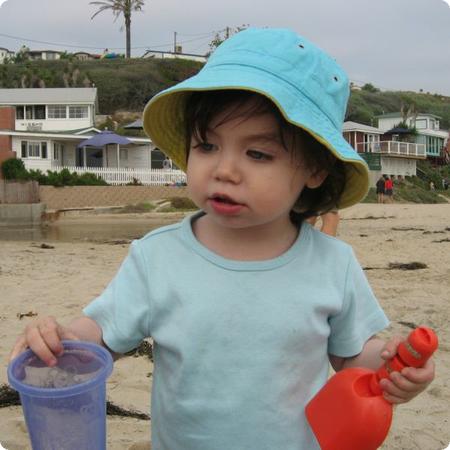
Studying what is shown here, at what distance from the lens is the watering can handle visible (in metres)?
1.29

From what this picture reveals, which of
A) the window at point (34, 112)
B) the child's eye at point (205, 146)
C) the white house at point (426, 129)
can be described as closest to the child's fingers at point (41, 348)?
the child's eye at point (205, 146)

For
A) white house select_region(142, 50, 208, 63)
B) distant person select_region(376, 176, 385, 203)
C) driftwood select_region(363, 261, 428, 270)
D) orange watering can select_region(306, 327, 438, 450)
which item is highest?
white house select_region(142, 50, 208, 63)

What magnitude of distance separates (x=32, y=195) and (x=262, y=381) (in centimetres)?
2273

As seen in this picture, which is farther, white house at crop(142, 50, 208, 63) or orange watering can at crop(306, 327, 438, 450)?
white house at crop(142, 50, 208, 63)

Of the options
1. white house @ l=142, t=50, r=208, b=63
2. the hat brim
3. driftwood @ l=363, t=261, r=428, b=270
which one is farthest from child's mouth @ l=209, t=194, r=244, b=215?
white house @ l=142, t=50, r=208, b=63

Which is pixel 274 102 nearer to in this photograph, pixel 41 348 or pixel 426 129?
pixel 41 348

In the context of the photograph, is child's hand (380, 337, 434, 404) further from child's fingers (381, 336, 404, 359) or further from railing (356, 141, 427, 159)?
railing (356, 141, 427, 159)

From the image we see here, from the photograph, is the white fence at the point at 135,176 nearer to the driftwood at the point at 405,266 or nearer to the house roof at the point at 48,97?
the house roof at the point at 48,97

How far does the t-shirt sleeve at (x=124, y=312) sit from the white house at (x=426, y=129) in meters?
55.7

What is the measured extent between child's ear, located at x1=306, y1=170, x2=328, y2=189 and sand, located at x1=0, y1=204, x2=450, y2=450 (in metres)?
1.38

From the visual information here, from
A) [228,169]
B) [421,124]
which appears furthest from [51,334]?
[421,124]

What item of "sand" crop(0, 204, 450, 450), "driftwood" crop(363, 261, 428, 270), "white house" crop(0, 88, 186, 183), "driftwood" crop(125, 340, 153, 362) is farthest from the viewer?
"white house" crop(0, 88, 186, 183)

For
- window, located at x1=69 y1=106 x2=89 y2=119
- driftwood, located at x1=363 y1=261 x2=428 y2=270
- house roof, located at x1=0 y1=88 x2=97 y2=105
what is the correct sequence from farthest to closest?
window, located at x1=69 y1=106 x2=89 y2=119
house roof, located at x1=0 y1=88 x2=97 y2=105
driftwood, located at x1=363 y1=261 x2=428 y2=270

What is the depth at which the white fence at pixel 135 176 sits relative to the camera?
28.9 metres
